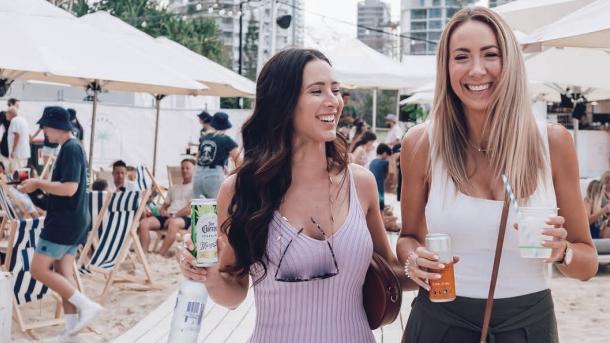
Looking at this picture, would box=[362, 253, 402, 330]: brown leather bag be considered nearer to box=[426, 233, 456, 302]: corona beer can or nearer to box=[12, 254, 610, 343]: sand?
box=[426, 233, 456, 302]: corona beer can

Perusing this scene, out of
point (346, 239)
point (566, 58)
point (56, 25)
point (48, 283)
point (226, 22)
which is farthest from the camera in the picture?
point (226, 22)

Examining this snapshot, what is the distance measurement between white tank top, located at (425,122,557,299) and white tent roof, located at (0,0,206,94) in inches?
205

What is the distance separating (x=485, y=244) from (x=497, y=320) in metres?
0.21

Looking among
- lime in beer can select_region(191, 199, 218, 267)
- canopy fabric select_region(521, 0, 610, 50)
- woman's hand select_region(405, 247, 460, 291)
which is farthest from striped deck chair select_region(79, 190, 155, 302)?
woman's hand select_region(405, 247, 460, 291)

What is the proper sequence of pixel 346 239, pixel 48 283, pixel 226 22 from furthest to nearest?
pixel 226 22 < pixel 48 283 < pixel 346 239

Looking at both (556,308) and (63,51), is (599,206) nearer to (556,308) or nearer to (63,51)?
(556,308)

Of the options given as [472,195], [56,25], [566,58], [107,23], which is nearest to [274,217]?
[472,195]

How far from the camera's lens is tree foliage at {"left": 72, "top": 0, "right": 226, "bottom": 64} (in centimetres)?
5588

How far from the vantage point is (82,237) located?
616 centimetres

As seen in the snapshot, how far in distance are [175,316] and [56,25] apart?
603cm

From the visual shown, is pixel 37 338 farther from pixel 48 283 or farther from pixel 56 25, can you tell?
pixel 56 25

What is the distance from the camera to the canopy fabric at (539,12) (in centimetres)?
709

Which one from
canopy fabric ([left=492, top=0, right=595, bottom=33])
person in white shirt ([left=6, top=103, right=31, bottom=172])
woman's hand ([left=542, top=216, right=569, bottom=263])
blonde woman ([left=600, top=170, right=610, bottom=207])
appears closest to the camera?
woman's hand ([left=542, top=216, right=569, bottom=263])

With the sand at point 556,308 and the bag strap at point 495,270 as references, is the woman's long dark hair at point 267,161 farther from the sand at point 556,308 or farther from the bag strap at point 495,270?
the sand at point 556,308
